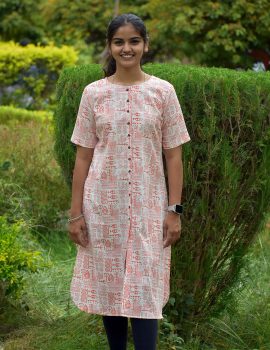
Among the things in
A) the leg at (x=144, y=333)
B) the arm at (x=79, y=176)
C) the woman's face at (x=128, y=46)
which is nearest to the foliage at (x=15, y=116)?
the arm at (x=79, y=176)

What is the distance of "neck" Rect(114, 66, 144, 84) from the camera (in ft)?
12.5

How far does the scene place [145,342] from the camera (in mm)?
3797

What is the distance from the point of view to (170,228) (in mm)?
3836

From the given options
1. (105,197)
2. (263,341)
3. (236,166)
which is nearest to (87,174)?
(105,197)

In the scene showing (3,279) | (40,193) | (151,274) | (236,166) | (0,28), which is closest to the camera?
(151,274)

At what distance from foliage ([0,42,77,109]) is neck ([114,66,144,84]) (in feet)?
28.1

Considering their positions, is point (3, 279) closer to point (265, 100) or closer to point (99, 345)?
point (99, 345)


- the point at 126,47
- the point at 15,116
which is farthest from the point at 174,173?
the point at 15,116

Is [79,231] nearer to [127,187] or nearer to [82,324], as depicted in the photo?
[127,187]

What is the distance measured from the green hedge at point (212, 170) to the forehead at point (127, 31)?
2.22 feet

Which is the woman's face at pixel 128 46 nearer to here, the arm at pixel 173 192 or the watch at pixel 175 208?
the arm at pixel 173 192

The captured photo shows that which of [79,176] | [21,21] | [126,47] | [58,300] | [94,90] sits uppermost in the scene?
[21,21]

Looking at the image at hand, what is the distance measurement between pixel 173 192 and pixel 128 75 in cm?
52

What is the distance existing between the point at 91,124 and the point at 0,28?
13457 mm
